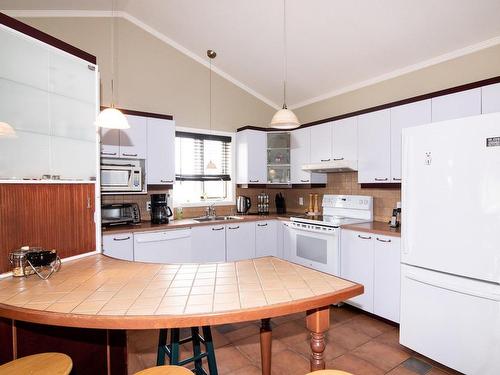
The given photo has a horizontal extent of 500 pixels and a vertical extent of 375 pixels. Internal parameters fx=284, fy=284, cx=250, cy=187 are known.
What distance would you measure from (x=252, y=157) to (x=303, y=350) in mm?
2686

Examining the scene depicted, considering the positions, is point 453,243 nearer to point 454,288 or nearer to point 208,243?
point 454,288

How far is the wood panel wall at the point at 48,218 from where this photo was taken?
59.7 inches

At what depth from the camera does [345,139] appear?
3576 millimetres

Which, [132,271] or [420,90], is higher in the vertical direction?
[420,90]

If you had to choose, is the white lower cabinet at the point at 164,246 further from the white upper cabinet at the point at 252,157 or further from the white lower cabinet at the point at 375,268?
the white lower cabinet at the point at 375,268

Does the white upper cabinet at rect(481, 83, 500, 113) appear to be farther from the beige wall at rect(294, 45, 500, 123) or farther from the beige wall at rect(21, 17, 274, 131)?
the beige wall at rect(21, 17, 274, 131)

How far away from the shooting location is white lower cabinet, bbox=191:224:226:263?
3480mm

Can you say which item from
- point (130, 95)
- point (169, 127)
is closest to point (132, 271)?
point (169, 127)

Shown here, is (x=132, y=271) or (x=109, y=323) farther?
(x=132, y=271)

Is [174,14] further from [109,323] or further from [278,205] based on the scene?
[109,323]

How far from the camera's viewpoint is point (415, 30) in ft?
8.85

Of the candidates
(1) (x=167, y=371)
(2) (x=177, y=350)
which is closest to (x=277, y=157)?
(2) (x=177, y=350)

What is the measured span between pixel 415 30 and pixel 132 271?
317 centimetres

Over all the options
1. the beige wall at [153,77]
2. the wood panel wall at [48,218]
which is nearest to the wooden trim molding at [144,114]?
the beige wall at [153,77]
